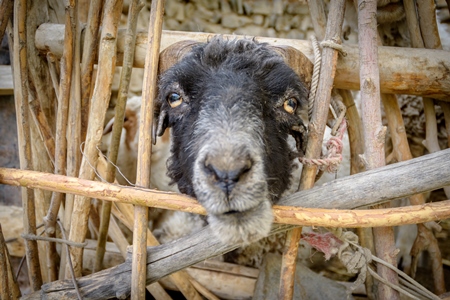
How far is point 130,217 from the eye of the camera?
9.57 ft

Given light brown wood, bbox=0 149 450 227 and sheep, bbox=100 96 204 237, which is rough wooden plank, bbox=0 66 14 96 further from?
light brown wood, bbox=0 149 450 227

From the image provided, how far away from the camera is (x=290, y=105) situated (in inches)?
90.5

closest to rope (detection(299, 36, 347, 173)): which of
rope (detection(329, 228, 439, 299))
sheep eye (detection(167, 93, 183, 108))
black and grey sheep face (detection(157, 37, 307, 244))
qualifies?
black and grey sheep face (detection(157, 37, 307, 244))

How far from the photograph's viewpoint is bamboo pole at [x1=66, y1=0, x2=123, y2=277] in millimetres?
2422

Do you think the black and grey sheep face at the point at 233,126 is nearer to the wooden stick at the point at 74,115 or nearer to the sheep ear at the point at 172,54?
the sheep ear at the point at 172,54

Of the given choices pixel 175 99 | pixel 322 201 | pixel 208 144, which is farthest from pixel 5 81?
pixel 322 201

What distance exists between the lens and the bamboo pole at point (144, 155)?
6.64 feet

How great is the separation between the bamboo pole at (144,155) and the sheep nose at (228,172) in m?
0.62

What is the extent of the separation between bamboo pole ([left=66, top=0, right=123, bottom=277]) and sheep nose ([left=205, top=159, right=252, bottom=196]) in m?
1.17

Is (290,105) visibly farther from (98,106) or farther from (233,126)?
(98,106)

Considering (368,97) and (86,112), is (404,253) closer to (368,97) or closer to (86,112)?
(368,97)

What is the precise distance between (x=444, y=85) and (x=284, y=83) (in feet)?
4.44

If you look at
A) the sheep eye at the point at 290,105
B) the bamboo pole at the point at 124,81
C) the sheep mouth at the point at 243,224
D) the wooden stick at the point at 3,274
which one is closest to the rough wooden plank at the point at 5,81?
the bamboo pole at the point at 124,81

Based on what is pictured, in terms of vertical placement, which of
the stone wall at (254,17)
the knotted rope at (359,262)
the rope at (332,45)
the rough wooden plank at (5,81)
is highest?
the stone wall at (254,17)
